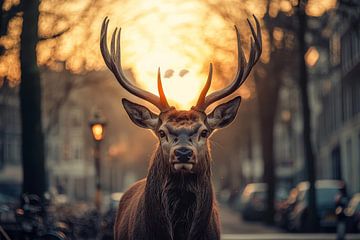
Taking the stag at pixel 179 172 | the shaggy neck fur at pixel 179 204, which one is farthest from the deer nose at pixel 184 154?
the shaggy neck fur at pixel 179 204

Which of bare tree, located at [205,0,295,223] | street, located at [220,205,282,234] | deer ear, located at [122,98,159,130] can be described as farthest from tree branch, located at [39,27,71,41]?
deer ear, located at [122,98,159,130]

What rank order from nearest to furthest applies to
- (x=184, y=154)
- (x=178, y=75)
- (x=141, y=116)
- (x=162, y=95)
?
(x=184, y=154), (x=162, y=95), (x=141, y=116), (x=178, y=75)

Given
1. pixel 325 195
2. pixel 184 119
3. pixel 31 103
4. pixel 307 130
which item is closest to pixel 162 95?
pixel 184 119

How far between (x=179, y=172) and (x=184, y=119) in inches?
23.1

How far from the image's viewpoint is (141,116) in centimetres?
1184

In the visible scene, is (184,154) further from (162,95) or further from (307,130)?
(307,130)

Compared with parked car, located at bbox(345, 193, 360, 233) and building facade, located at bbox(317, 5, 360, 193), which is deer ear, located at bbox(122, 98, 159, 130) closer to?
parked car, located at bbox(345, 193, 360, 233)

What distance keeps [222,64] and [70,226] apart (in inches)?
797

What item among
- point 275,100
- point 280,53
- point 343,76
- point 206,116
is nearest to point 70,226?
point 206,116

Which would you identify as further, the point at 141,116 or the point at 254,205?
the point at 254,205

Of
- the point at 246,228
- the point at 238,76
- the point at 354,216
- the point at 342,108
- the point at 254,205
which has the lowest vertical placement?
the point at 246,228

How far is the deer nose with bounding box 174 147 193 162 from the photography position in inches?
427

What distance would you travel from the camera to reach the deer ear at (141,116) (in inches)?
464

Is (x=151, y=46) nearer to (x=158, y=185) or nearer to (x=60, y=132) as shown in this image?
(x=158, y=185)
